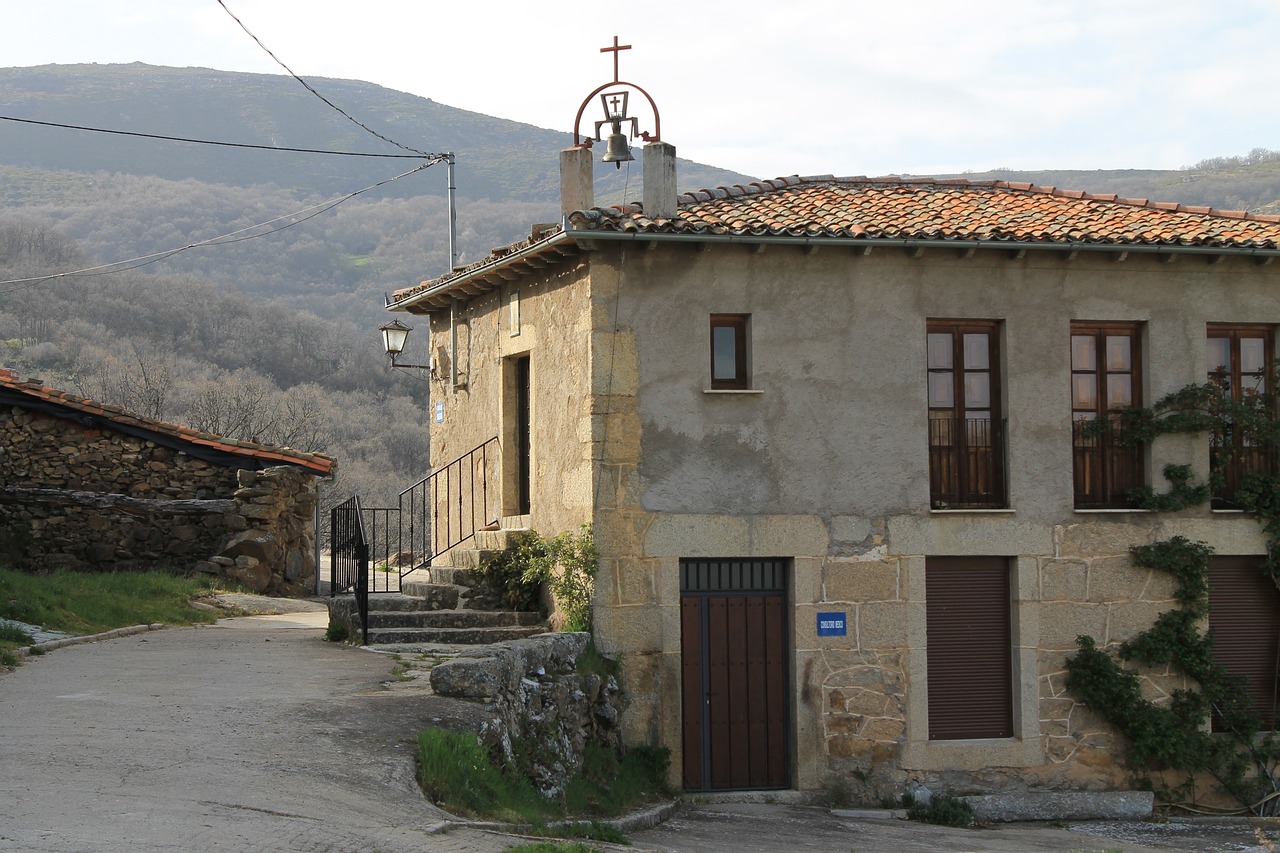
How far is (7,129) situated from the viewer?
9106cm

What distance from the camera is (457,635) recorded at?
1441 cm

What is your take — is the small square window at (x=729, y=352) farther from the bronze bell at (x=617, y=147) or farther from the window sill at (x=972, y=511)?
the window sill at (x=972, y=511)

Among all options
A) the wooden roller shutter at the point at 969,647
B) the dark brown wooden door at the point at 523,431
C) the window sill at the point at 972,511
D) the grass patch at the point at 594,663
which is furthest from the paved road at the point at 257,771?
the window sill at the point at 972,511

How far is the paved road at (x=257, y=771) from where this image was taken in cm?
721

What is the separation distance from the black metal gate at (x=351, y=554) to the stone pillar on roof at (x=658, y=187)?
4.32 m

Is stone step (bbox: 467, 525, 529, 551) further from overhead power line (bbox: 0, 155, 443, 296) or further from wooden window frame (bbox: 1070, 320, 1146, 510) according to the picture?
overhead power line (bbox: 0, 155, 443, 296)

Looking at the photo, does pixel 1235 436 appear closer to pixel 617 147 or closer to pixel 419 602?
pixel 617 147

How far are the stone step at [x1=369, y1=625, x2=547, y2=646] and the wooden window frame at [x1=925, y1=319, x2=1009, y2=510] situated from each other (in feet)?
14.2

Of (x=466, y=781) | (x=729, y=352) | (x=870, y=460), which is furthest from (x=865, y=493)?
(x=466, y=781)

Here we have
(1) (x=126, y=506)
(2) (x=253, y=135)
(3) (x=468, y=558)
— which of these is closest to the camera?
(3) (x=468, y=558)

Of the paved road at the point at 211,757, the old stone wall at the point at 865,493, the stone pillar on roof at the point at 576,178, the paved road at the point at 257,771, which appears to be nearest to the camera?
the paved road at the point at 211,757

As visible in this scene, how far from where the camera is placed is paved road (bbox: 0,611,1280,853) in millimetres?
7215

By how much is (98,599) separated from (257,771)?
8.68 meters

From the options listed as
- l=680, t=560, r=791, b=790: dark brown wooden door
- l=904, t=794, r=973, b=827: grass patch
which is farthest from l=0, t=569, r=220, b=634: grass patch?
l=904, t=794, r=973, b=827: grass patch
